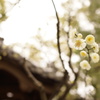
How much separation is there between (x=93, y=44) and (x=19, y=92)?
131 inches

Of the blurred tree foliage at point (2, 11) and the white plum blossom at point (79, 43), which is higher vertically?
the blurred tree foliage at point (2, 11)

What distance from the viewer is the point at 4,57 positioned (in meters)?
4.24

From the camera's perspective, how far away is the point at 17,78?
190 inches

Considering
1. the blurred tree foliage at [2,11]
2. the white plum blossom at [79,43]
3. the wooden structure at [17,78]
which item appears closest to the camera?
the white plum blossom at [79,43]

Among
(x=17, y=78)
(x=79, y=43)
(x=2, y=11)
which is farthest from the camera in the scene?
(x=17, y=78)

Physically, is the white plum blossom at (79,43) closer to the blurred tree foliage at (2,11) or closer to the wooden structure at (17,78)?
the blurred tree foliage at (2,11)

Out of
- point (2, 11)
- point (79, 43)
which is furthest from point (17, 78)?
point (79, 43)

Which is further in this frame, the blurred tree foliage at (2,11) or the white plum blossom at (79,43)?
the blurred tree foliage at (2,11)

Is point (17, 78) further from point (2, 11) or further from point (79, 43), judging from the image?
point (79, 43)

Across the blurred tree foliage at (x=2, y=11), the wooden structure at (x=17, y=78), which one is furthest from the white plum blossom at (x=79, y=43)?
the wooden structure at (x=17, y=78)

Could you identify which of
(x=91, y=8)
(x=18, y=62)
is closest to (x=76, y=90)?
(x=91, y=8)

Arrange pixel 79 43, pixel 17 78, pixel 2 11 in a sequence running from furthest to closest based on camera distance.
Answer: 1. pixel 17 78
2. pixel 2 11
3. pixel 79 43

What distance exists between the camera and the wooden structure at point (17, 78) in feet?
14.2

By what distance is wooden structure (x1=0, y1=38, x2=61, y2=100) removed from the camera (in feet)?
14.2
